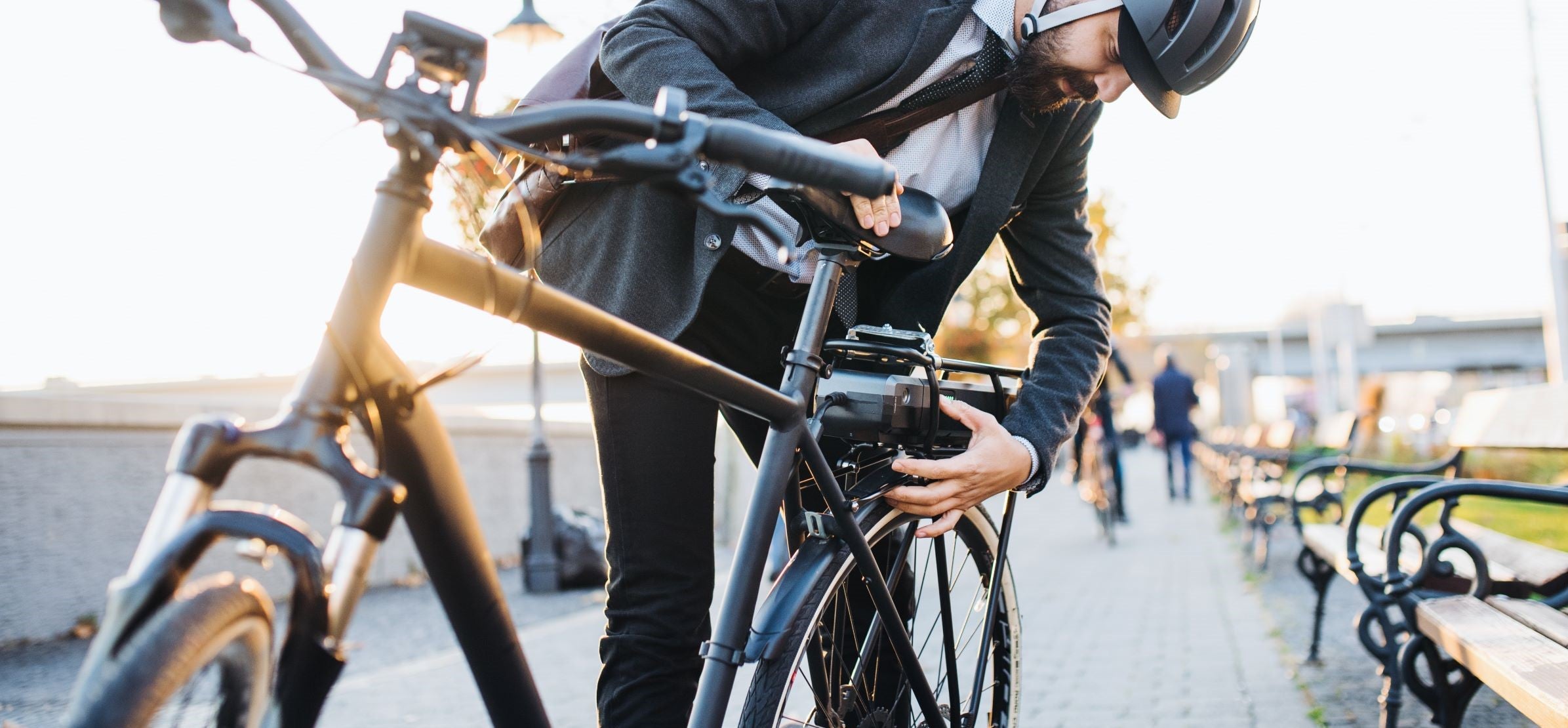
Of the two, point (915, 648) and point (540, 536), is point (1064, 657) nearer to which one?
point (915, 648)

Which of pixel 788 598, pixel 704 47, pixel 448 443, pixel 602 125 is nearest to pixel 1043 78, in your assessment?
pixel 704 47

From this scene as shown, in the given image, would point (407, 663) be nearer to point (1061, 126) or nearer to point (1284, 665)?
point (1284, 665)

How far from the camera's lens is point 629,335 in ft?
4.48

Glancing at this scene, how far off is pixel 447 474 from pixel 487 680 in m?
0.27

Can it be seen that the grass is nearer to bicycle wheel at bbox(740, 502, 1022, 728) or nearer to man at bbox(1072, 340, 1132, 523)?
man at bbox(1072, 340, 1132, 523)

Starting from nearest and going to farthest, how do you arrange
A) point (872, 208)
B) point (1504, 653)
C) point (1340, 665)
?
1. point (872, 208)
2. point (1504, 653)
3. point (1340, 665)

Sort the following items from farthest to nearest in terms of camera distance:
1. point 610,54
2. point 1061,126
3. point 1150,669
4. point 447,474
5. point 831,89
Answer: point 1150,669 < point 1061,126 < point 831,89 < point 610,54 < point 447,474

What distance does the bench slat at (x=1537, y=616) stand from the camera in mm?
2541

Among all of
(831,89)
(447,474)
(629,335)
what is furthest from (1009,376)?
(447,474)

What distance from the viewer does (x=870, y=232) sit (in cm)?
174

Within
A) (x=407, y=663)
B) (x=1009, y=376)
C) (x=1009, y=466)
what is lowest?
(x=407, y=663)

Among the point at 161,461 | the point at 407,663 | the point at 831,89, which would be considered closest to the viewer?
the point at 831,89

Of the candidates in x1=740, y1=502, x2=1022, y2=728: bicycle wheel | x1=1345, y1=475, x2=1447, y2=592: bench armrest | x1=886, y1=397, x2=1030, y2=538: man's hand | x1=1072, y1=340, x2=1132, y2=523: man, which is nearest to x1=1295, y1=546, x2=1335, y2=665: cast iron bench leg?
x1=1345, y1=475, x2=1447, y2=592: bench armrest

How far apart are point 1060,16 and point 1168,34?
0.19 meters
